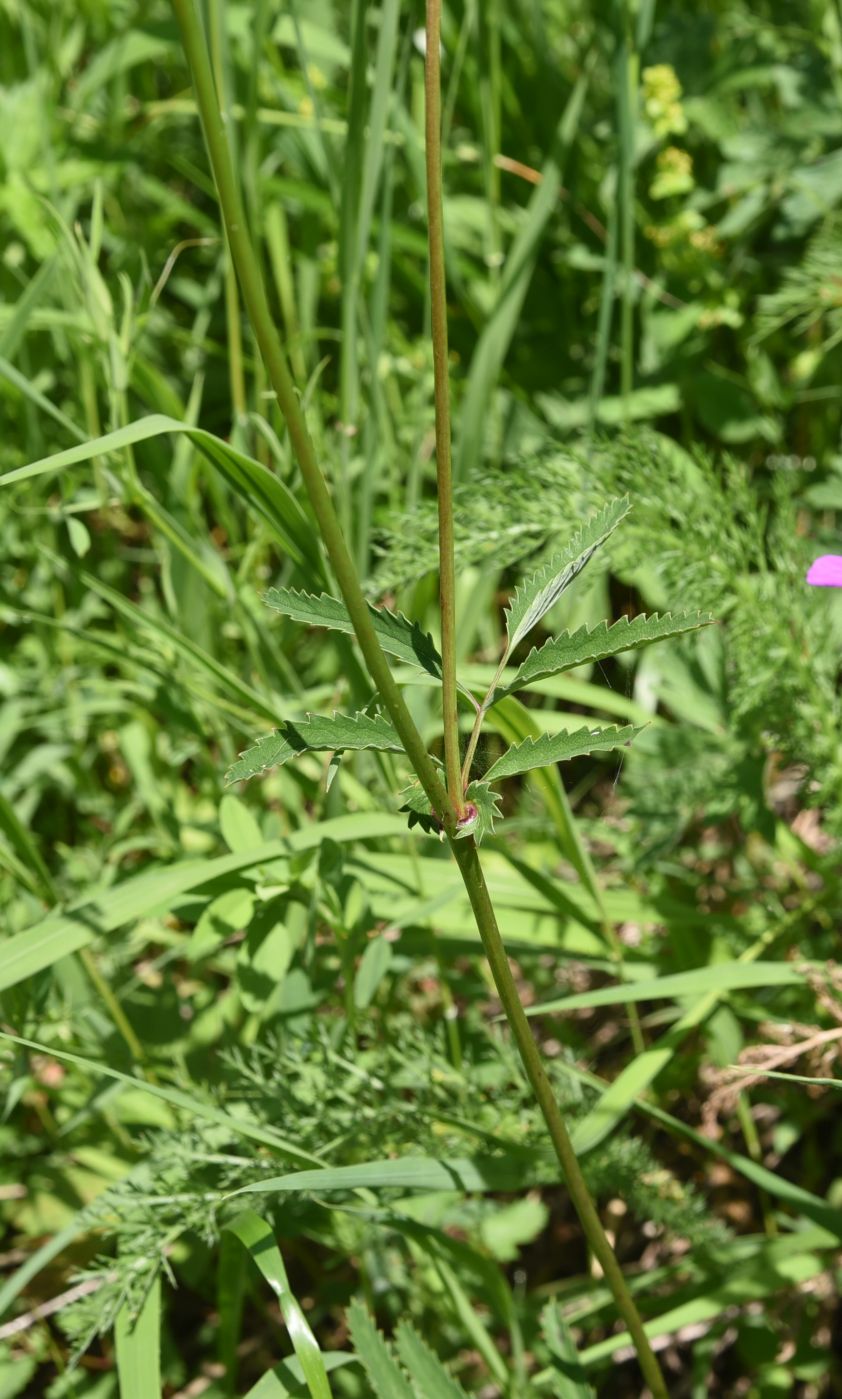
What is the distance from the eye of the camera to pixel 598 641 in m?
0.90

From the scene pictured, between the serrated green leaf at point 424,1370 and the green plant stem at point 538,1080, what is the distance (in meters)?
0.19

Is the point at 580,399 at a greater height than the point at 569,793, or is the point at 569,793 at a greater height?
the point at 580,399

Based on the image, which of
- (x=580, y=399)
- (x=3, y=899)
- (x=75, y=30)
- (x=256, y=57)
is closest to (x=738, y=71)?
(x=580, y=399)

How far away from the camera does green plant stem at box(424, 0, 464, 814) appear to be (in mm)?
716

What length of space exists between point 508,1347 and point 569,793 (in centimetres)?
87

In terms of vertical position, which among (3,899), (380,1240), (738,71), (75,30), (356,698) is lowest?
(380,1240)

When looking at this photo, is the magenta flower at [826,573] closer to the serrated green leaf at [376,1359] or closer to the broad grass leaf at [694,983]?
the broad grass leaf at [694,983]

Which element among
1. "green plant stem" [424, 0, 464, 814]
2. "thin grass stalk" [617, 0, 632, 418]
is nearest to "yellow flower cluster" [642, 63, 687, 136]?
"thin grass stalk" [617, 0, 632, 418]

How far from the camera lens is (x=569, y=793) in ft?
7.25

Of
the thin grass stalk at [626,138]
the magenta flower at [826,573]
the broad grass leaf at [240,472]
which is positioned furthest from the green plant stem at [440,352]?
the thin grass stalk at [626,138]

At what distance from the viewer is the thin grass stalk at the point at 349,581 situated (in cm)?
62

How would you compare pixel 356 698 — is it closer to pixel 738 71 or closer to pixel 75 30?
pixel 738 71

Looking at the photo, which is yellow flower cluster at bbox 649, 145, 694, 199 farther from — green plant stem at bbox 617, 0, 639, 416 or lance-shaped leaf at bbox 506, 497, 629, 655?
lance-shaped leaf at bbox 506, 497, 629, 655

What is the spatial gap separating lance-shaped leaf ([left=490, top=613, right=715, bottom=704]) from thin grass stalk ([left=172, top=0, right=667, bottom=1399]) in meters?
0.11
